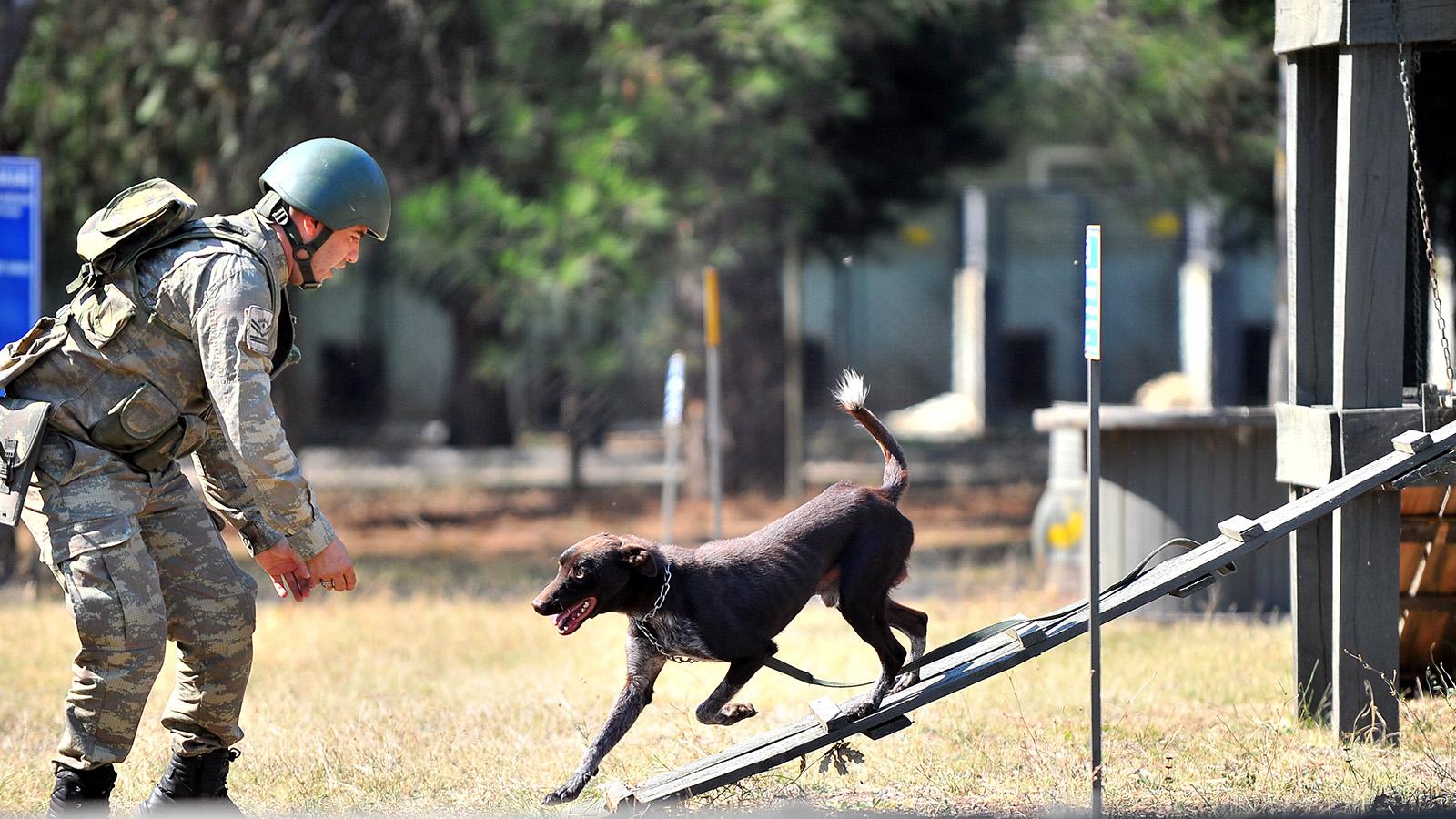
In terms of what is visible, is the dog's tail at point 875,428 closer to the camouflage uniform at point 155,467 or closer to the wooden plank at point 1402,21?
the camouflage uniform at point 155,467

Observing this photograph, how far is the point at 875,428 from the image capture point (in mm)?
5449

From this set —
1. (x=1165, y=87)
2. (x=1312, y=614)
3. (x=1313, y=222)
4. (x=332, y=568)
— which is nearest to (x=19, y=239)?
(x=332, y=568)

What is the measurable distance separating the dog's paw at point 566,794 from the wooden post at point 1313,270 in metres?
3.14

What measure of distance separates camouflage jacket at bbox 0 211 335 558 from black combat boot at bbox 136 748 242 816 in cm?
95

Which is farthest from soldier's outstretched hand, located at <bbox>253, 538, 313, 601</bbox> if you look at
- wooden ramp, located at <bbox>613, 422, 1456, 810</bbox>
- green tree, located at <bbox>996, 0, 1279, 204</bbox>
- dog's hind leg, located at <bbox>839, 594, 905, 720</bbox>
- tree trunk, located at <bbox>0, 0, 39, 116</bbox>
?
green tree, located at <bbox>996, 0, 1279, 204</bbox>

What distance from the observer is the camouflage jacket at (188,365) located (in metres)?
4.46

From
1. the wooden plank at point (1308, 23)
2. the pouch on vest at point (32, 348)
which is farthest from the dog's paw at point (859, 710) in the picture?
the wooden plank at point (1308, 23)

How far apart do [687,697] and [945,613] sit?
308 centimetres

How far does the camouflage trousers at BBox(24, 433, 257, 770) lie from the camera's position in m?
4.57

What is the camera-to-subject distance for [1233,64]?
42.9 feet

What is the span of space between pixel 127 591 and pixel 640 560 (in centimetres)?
149

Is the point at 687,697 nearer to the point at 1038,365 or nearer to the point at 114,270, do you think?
the point at 114,270

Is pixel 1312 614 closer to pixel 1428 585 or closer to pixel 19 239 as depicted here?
pixel 1428 585

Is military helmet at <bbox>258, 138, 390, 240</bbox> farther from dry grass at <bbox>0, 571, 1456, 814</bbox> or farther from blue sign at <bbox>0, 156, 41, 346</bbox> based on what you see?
blue sign at <bbox>0, 156, 41, 346</bbox>
